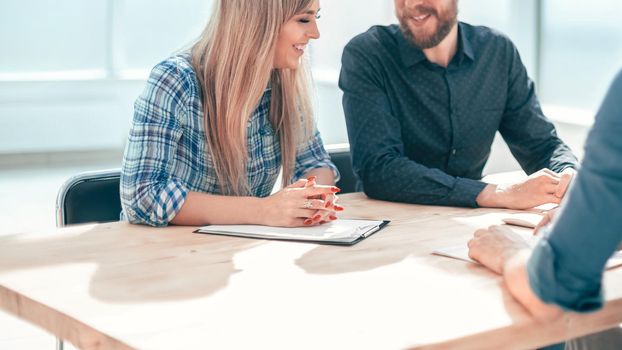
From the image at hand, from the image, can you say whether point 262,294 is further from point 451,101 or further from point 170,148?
point 451,101

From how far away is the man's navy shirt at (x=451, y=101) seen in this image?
9.49 feet

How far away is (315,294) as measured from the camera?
1.64 m

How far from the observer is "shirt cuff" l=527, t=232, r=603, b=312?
1.28 m

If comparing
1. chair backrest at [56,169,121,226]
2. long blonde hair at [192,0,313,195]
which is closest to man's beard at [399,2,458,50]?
long blonde hair at [192,0,313,195]

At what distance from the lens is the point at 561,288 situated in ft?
4.24

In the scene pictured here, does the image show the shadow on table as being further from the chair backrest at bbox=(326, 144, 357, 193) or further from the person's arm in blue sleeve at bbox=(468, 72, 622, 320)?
the chair backrest at bbox=(326, 144, 357, 193)

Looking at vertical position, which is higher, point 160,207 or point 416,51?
point 416,51

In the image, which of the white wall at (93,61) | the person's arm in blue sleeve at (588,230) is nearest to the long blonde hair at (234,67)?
the person's arm in blue sleeve at (588,230)

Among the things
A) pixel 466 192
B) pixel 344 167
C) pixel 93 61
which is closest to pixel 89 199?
pixel 344 167

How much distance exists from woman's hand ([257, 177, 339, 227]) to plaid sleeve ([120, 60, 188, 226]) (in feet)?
0.67

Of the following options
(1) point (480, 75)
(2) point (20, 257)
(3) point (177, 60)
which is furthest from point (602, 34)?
(2) point (20, 257)

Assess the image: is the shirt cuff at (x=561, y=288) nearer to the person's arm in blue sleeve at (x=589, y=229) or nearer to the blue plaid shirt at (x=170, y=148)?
the person's arm in blue sleeve at (x=589, y=229)

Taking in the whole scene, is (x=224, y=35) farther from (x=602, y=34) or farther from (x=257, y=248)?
(x=602, y=34)

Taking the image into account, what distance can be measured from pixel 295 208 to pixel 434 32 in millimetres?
1048
